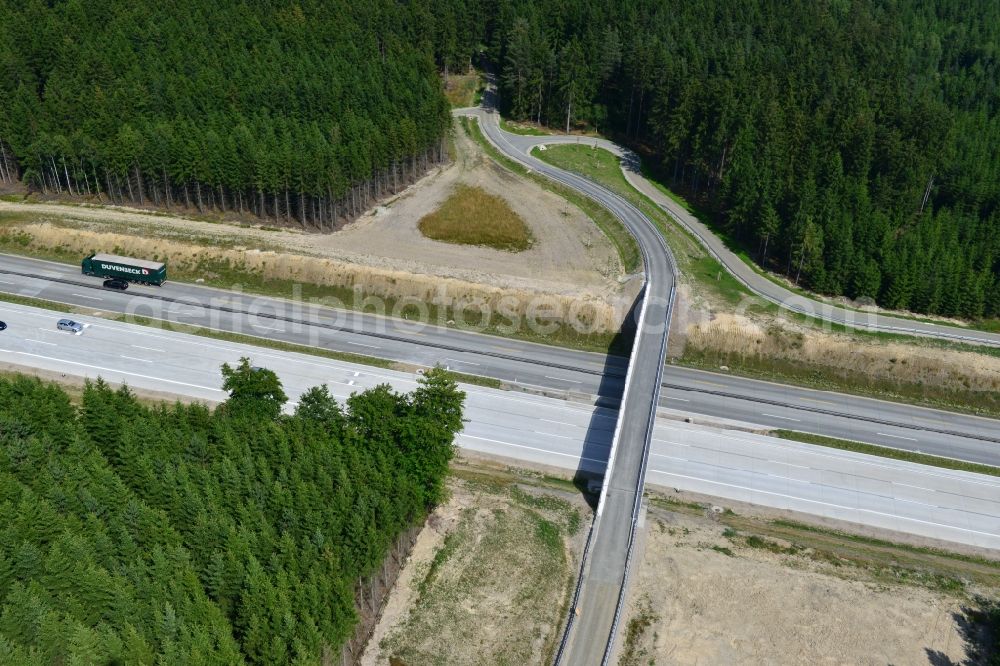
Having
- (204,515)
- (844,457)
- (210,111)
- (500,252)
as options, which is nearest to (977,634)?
(844,457)

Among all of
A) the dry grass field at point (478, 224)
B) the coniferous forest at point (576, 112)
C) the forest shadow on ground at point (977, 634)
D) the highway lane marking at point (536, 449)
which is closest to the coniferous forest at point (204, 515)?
the highway lane marking at point (536, 449)

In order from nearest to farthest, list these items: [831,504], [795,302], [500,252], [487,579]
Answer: [487,579] → [831,504] → [795,302] → [500,252]

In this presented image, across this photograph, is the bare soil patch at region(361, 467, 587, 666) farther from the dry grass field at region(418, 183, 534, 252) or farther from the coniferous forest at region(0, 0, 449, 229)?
the coniferous forest at region(0, 0, 449, 229)

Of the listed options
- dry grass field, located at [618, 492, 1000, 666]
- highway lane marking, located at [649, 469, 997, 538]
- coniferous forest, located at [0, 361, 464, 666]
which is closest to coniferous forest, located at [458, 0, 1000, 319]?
highway lane marking, located at [649, 469, 997, 538]

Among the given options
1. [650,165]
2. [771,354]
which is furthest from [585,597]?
[650,165]

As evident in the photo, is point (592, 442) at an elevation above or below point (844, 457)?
above

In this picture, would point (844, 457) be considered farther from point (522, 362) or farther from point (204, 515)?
point (204, 515)

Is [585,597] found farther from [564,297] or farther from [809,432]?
[564,297]
